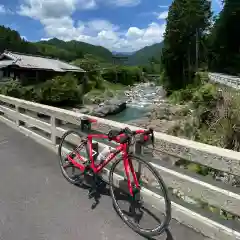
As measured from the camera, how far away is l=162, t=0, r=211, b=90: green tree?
3997cm

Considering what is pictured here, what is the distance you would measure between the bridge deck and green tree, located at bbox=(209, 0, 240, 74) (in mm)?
35584

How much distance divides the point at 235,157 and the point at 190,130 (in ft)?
33.3

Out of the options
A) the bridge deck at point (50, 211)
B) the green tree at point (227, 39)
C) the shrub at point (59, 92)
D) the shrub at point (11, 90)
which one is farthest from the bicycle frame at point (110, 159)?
the green tree at point (227, 39)

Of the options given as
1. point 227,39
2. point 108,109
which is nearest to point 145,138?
point 108,109

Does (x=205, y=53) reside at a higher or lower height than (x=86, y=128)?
higher

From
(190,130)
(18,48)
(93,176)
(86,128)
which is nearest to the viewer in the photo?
(93,176)

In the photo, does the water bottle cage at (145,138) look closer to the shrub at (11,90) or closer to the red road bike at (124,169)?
the red road bike at (124,169)

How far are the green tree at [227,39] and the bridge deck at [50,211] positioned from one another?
1401 inches

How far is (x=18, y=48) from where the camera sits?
226ft

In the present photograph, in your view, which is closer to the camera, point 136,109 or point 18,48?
point 136,109

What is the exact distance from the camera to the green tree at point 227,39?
36.8m

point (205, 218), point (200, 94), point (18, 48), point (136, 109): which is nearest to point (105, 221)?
point (205, 218)

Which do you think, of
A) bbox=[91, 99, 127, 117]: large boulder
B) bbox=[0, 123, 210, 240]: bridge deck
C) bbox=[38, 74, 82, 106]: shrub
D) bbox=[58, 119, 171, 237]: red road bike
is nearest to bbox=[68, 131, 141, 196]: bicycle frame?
bbox=[58, 119, 171, 237]: red road bike

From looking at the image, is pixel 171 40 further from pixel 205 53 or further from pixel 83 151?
pixel 83 151
